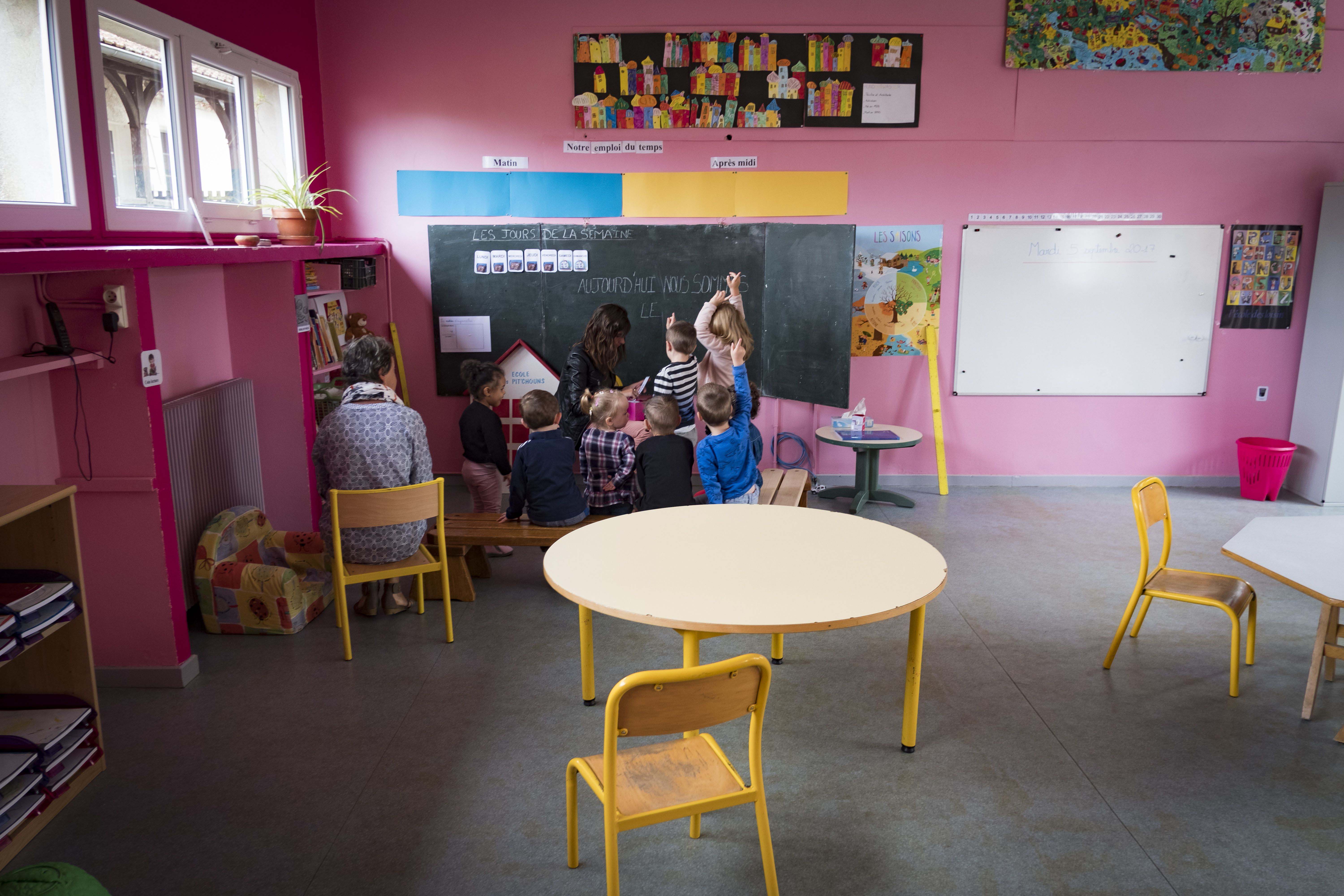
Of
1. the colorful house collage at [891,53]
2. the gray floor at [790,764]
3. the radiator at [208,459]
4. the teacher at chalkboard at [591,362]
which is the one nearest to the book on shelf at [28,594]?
the gray floor at [790,764]

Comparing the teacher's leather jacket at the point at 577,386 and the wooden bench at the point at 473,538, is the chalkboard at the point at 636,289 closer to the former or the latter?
the teacher's leather jacket at the point at 577,386

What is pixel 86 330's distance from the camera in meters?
3.41

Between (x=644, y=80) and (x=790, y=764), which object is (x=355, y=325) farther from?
(x=790, y=764)

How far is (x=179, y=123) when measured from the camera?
15.0 feet

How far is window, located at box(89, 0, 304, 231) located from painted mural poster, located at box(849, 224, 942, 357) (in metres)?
3.85

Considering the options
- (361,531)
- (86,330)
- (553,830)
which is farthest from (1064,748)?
(86,330)

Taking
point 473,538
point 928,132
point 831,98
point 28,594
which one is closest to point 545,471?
point 473,538

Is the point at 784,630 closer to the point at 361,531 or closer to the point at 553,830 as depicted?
the point at 553,830

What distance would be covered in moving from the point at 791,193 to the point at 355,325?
3.06 meters

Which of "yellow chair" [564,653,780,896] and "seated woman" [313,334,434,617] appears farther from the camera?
"seated woman" [313,334,434,617]

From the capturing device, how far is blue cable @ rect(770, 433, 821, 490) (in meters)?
6.86

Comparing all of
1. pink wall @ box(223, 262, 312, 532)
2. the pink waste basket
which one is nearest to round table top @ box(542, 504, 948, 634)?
pink wall @ box(223, 262, 312, 532)

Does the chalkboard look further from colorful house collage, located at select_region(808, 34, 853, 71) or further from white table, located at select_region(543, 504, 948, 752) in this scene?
white table, located at select_region(543, 504, 948, 752)

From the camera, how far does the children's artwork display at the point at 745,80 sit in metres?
6.25
